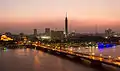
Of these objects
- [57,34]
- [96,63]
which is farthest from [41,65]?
[57,34]

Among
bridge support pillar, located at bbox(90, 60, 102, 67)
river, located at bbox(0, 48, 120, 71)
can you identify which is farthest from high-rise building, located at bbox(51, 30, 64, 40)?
bridge support pillar, located at bbox(90, 60, 102, 67)

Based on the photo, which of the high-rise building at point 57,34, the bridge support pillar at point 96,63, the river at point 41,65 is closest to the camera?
the bridge support pillar at point 96,63

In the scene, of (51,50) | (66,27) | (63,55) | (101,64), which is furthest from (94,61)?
(66,27)

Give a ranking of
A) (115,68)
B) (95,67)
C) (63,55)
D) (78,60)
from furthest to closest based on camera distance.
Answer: (63,55), (78,60), (95,67), (115,68)

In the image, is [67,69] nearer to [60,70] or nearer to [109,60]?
[60,70]

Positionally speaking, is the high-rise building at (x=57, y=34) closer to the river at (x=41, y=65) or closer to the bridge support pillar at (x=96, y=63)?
the river at (x=41, y=65)

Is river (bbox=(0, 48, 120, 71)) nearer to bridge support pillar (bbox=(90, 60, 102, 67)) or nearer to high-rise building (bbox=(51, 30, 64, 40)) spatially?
bridge support pillar (bbox=(90, 60, 102, 67))

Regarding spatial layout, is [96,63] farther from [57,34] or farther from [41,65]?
[57,34]

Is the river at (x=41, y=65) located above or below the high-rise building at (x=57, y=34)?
below

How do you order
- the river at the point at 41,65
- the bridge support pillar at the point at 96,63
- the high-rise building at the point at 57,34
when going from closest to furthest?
the bridge support pillar at the point at 96,63 → the river at the point at 41,65 → the high-rise building at the point at 57,34

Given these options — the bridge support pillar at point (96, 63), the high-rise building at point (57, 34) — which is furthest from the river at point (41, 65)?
the high-rise building at point (57, 34)

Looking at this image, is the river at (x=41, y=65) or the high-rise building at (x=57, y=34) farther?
the high-rise building at (x=57, y=34)
